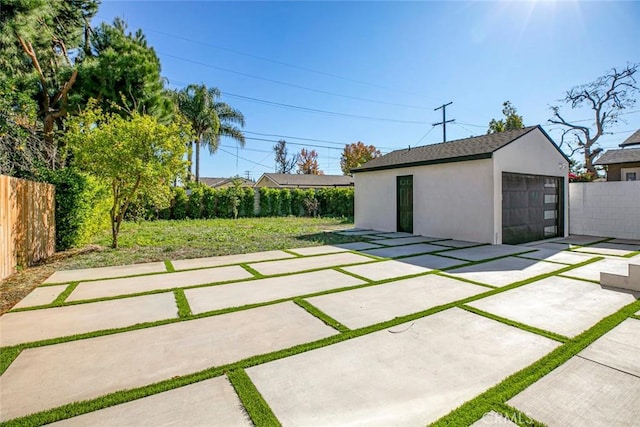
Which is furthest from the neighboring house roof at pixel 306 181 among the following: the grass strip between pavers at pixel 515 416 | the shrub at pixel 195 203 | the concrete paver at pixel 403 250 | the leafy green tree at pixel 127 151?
the grass strip between pavers at pixel 515 416

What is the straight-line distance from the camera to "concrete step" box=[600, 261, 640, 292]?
162 inches

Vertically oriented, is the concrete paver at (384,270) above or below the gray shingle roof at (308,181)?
below

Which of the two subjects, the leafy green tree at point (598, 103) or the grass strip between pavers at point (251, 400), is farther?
the leafy green tree at point (598, 103)

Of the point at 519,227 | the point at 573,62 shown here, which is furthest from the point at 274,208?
the point at 573,62

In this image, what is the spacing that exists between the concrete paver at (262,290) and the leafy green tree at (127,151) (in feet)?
13.4

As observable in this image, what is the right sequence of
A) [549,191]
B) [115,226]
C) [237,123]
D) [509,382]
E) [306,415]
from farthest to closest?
[237,123]
[549,191]
[115,226]
[509,382]
[306,415]

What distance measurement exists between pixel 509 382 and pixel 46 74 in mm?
15794

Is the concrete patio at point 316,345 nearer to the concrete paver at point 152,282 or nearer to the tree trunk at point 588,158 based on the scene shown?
the concrete paver at point 152,282

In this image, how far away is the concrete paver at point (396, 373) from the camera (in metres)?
1.82

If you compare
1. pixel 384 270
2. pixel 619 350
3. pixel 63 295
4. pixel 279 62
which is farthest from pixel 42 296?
pixel 279 62

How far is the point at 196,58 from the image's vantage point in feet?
51.3

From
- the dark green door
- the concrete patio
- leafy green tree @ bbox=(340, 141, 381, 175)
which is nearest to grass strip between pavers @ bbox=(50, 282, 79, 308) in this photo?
the concrete patio

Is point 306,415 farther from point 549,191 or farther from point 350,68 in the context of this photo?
point 350,68

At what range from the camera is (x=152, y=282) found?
4.72 meters
